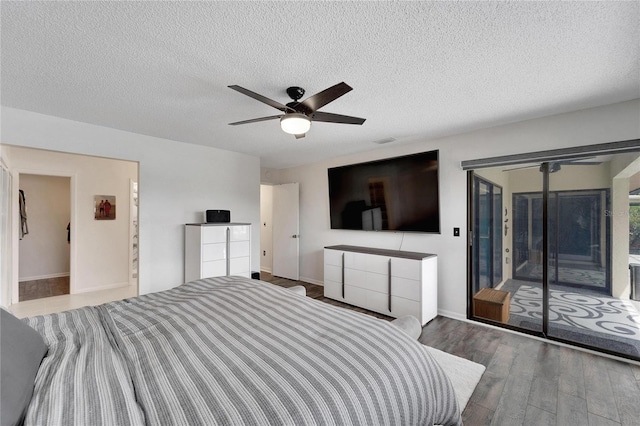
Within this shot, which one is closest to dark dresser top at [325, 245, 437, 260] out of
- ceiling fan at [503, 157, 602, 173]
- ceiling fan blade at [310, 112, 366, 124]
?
ceiling fan at [503, 157, 602, 173]

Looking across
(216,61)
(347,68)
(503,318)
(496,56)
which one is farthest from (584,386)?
(216,61)

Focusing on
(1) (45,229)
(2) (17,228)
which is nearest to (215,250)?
(2) (17,228)

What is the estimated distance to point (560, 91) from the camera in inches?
86.9

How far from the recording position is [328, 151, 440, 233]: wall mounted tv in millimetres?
3559

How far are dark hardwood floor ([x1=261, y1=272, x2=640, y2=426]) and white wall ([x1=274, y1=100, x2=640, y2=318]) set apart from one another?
75 centimetres

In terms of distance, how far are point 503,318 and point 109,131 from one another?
527 centimetres

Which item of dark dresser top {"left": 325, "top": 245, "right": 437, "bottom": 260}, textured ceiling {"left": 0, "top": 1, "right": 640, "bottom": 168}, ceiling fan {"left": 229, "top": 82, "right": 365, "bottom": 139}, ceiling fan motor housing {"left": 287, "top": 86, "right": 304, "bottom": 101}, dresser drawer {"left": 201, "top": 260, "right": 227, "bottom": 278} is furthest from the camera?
dresser drawer {"left": 201, "top": 260, "right": 227, "bottom": 278}

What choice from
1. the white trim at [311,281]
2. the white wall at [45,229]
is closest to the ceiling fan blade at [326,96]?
the white trim at [311,281]

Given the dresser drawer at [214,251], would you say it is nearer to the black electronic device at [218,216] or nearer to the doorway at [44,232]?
the black electronic device at [218,216]

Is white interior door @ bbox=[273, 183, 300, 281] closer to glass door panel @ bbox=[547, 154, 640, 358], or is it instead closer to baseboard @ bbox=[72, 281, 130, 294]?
baseboard @ bbox=[72, 281, 130, 294]

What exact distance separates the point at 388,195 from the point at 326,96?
7.88ft

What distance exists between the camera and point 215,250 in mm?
3619

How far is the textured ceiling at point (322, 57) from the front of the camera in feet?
4.50

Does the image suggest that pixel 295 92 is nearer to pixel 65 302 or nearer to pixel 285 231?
pixel 285 231
